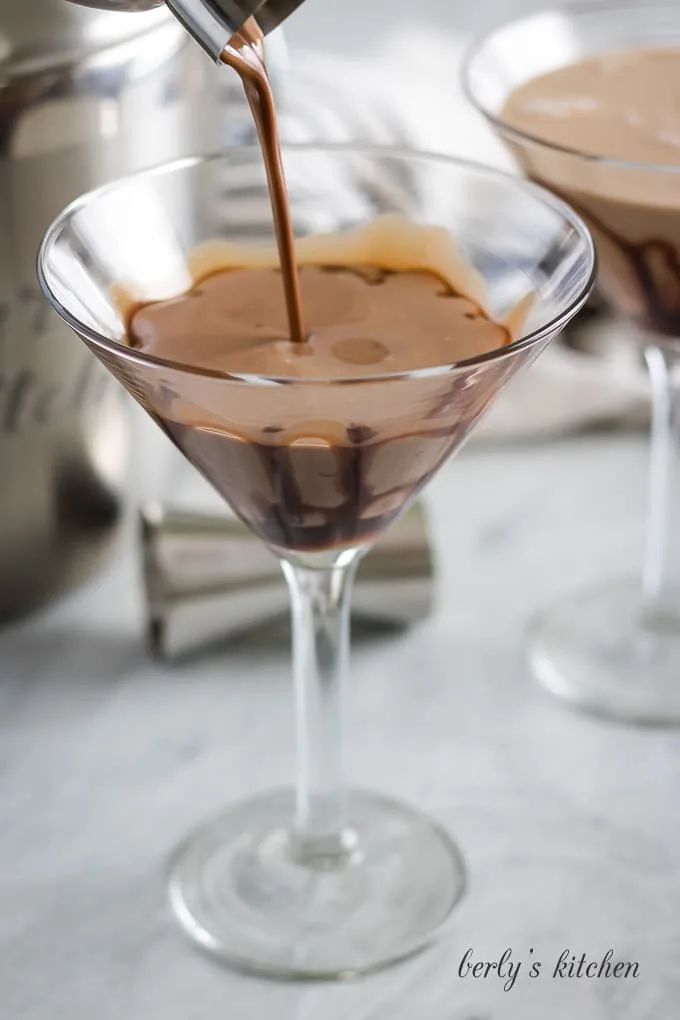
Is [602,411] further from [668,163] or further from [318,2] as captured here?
[318,2]

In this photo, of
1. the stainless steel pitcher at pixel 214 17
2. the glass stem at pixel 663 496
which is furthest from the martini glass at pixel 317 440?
the glass stem at pixel 663 496

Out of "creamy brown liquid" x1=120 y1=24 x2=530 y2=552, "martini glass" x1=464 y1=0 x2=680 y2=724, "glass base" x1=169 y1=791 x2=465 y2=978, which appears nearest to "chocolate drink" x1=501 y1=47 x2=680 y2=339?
"martini glass" x1=464 y1=0 x2=680 y2=724

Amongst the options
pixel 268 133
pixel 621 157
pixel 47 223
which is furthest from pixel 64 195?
pixel 621 157

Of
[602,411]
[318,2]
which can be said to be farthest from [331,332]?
[318,2]

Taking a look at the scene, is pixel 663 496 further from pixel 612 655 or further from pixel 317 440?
pixel 317 440

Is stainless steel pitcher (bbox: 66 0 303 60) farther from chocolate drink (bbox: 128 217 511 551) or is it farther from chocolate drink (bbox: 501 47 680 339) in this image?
chocolate drink (bbox: 501 47 680 339)

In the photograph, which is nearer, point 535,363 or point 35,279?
point 35,279
